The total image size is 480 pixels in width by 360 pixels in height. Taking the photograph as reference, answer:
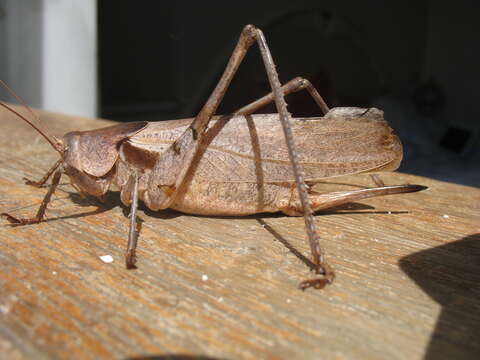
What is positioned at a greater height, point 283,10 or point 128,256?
point 283,10

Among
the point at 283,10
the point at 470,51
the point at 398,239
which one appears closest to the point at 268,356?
the point at 398,239

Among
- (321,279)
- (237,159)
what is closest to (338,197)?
(237,159)

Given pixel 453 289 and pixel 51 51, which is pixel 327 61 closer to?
pixel 51 51

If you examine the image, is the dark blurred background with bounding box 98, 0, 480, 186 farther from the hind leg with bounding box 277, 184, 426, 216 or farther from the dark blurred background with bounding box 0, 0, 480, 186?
the hind leg with bounding box 277, 184, 426, 216

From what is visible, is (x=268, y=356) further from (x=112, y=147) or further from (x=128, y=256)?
(x=112, y=147)

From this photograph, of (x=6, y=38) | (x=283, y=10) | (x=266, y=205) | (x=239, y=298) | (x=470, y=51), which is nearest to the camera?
(x=239, y=298)

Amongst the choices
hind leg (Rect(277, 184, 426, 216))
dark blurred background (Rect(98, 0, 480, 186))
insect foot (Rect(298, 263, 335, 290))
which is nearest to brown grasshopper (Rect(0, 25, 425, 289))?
hind leg (Rect(277, 184, 426, 216))
